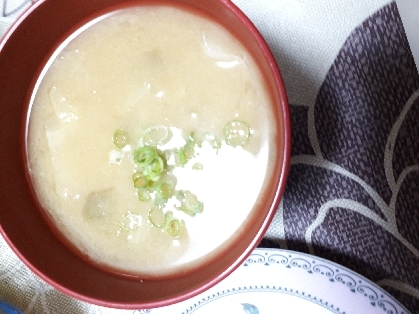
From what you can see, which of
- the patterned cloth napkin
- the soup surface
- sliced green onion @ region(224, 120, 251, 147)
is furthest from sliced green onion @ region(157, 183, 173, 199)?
the patterned cloth napkin

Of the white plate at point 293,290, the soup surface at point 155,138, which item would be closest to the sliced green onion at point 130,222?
the soup surface at point 155,138

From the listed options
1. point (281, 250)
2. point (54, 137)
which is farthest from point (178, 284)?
point (54, 137)

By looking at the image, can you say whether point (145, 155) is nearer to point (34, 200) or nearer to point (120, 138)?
point (120, 138)

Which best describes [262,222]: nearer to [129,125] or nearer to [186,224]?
[186,224]

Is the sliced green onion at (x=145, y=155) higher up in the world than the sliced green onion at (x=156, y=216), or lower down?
higher up

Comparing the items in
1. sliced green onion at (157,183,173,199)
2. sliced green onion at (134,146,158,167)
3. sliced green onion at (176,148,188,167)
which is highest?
Result: sliced green onion at (176,148,188,167)

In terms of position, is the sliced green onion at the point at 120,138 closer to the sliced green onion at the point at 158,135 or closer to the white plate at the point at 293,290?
the sliced green onion at the point at 158,135

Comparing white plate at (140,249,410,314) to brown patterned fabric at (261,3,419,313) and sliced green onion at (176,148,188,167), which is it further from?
sliced green onion at (176,148,188,167)

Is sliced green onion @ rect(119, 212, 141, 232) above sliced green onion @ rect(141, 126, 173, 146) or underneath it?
underneath
